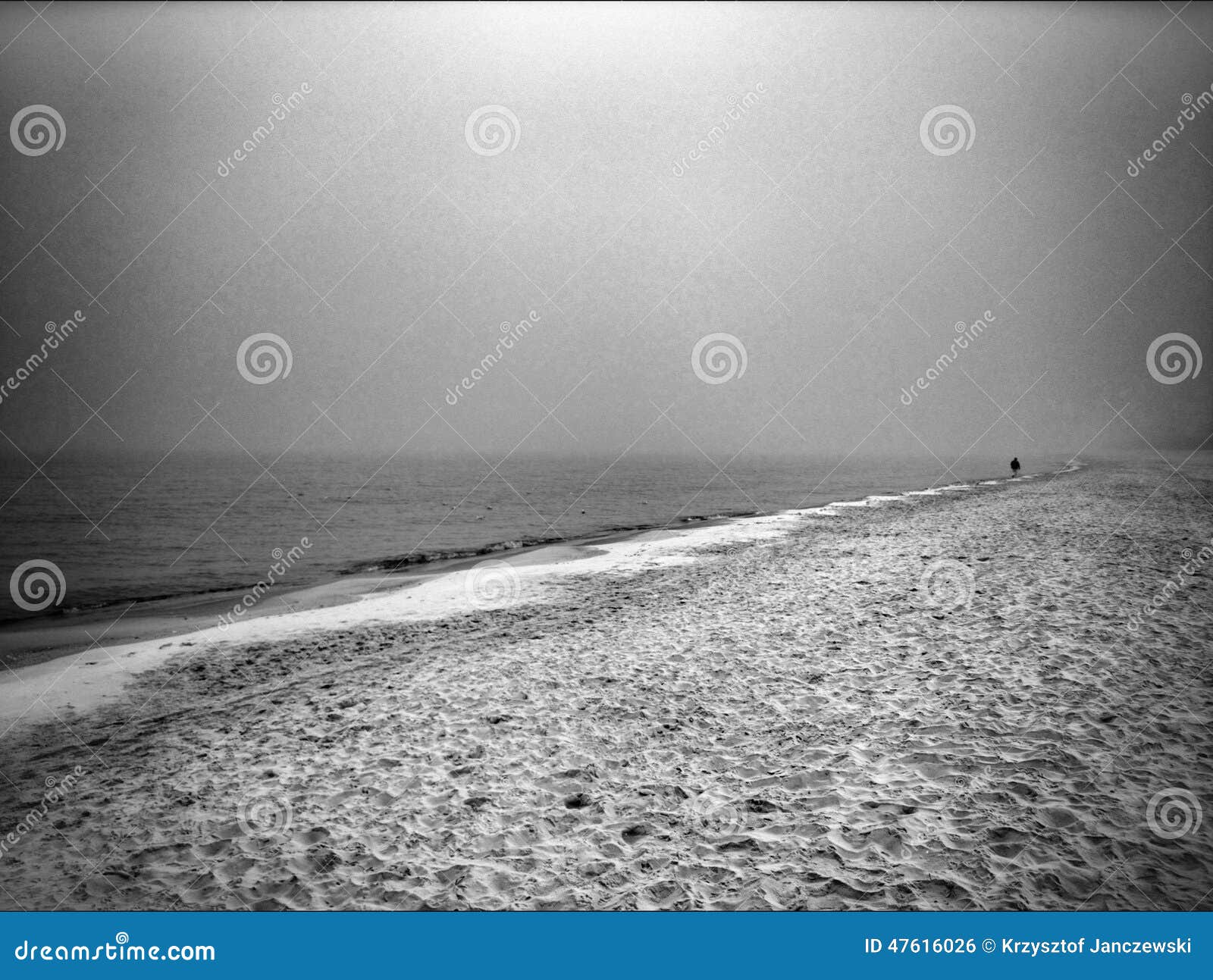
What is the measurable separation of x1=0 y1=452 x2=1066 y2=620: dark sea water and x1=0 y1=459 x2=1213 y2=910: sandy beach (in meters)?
11.6

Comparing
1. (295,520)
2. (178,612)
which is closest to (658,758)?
(178,612)

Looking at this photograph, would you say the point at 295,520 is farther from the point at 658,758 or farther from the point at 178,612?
the point at 658,758

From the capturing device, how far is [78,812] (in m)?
6.52

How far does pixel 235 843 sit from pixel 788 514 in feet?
113

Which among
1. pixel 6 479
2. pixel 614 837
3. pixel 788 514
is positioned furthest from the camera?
pixel 6 479

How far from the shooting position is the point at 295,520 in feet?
130

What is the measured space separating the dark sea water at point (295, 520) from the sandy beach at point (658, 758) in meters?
11.6

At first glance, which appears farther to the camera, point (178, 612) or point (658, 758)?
point (178, 612)

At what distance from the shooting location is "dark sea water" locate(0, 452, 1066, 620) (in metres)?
24.2

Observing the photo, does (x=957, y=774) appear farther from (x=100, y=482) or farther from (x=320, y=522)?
(x=100, y=482)

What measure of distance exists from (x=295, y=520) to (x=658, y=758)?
39389 mm

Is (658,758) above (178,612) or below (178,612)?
above

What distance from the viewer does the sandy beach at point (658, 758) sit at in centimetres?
487

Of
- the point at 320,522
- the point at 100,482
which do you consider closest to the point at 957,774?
the point at 320,522
